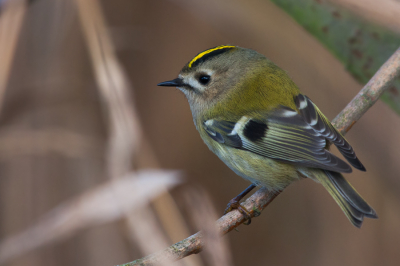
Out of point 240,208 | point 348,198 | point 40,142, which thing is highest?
point 40,142

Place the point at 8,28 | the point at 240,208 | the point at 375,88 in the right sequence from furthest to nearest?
1. the point at 8,28
2. the point at 375,88
3. the point at 240,208

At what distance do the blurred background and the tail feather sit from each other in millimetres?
746

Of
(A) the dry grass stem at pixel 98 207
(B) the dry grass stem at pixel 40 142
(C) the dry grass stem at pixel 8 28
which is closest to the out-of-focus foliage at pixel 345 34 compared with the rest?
(A) the dry grass stem at pixel 98 207

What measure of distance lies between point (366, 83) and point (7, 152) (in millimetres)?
1977

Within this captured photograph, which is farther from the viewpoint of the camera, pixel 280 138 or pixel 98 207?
pixel 98 207

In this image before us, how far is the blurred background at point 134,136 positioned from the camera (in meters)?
1.97

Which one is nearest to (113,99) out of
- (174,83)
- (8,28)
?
(174,83)

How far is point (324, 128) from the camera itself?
1704 mm

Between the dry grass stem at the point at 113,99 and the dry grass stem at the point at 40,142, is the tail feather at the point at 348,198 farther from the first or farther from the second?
the dry grass stem at the point at 40,142

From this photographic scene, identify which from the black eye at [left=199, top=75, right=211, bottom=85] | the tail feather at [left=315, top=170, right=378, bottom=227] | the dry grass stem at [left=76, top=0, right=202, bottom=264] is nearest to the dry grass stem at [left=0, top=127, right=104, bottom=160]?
the dry grass stem at [left=76, top=0, right=202, bottom=264]

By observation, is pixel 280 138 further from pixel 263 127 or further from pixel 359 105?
pixel 359 105

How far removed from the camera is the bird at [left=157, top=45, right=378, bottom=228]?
1.56 metres

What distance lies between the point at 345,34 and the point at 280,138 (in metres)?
0.57

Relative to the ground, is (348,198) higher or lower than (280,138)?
lower
